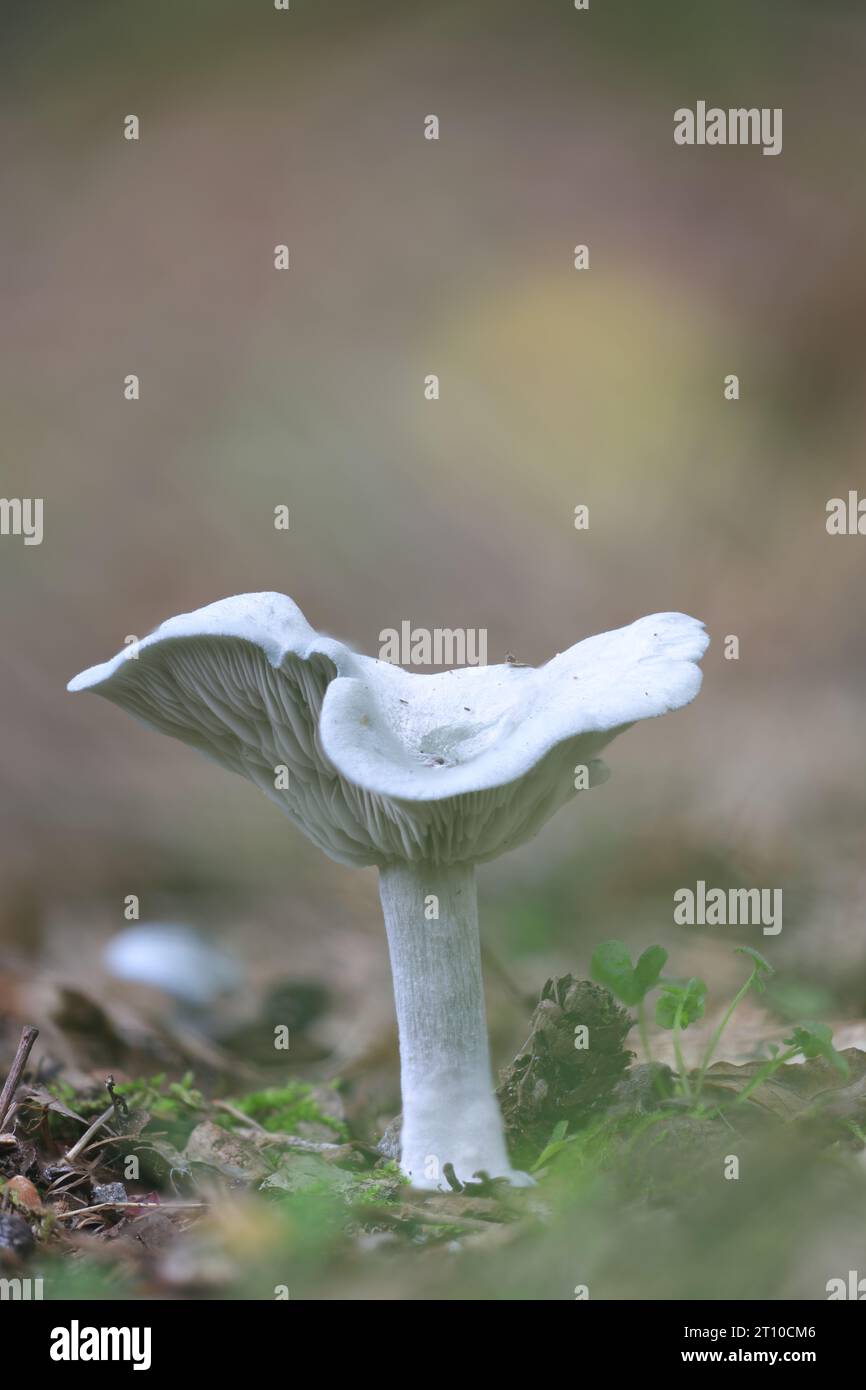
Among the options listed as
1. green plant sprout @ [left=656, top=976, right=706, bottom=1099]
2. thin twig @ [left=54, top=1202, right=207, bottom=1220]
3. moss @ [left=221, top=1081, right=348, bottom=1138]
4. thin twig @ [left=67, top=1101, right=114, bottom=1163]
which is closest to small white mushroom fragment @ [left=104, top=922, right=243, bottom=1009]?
moss @ [left=221, top=1081, right=348, bottom=1138]

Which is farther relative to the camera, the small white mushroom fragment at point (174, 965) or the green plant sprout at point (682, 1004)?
the small white mushroom fragment at point (174, 965)

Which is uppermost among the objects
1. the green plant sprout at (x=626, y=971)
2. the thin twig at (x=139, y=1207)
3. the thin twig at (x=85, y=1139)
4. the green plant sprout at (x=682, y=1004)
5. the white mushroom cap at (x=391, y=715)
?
the white mushroom cap at (x=391, y=715)

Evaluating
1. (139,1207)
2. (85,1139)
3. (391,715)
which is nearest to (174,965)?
(85,1139)

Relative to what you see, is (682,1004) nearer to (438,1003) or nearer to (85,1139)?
(438,1003)

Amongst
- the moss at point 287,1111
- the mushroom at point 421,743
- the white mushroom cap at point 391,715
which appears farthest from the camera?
the moss at point 287,1111

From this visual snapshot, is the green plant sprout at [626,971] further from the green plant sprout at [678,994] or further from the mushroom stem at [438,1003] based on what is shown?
the mushroom stem at [438,1003]

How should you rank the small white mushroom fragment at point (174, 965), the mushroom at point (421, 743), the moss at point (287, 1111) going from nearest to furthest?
the mushroom at point (421, 743) < the moss at point (287, 1111) < the small white mushroom fragment at point (174, 965)

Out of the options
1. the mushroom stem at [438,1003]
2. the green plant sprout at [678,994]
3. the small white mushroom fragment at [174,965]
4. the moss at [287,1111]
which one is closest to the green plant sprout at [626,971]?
the green plant sprout at [678,994]

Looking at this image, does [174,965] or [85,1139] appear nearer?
[85,1139]

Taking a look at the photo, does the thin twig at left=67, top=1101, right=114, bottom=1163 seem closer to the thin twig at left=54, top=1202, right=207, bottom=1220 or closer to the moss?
the thin twig at left=54, top=1202, right=207, bottom=1220
